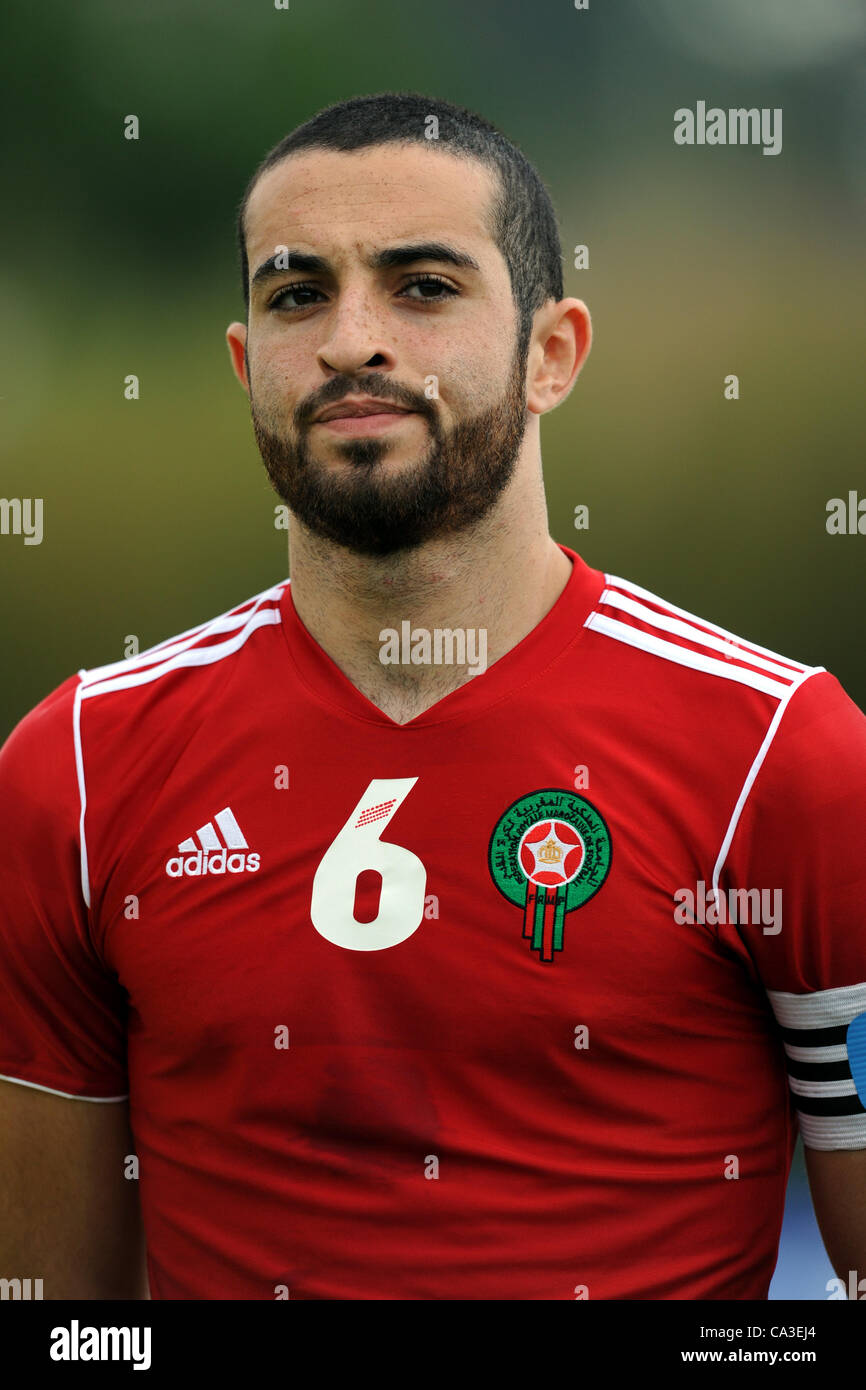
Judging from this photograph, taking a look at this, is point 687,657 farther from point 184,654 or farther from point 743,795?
point 184,654

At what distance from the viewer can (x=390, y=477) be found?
1652mm

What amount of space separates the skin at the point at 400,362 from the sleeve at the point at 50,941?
40 centimetres

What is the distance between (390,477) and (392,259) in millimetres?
264

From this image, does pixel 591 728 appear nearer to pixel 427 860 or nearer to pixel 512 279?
pixel 427 860

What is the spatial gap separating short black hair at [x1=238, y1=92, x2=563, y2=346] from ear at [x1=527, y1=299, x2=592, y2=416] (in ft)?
0.10

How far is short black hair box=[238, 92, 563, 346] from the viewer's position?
5.64ft

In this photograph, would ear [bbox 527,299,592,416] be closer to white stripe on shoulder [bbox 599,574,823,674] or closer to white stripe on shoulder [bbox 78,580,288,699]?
white stripe on shoulder [bbox 599,574,823,674]

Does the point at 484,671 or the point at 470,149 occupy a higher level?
the point at 470,149

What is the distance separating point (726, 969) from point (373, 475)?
2.42ft

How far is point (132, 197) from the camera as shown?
3.07 meters

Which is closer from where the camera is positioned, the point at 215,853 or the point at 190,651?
the point at 215,853

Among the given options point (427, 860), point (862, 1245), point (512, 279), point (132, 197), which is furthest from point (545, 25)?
point (862, 1245)
